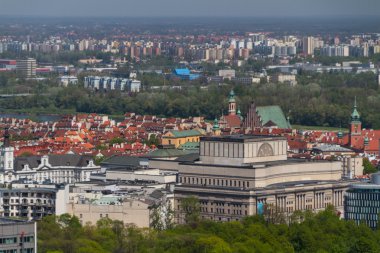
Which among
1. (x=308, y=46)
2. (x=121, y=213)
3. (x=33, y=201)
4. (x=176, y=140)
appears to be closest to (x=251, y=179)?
(x=121, y=213)

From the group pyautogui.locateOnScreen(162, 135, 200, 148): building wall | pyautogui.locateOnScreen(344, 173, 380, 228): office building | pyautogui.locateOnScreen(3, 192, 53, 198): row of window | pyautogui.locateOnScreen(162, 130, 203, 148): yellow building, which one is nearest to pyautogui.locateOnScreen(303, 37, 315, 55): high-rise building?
pyautogui.locateOnScreen(162, 130, 203, 148): yellow building

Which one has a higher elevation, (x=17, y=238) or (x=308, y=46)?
(x=17, y=238)

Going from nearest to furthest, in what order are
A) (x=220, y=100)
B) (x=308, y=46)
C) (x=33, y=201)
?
(x=33, y=201), (x=220, y=100), (x=308, y=46)

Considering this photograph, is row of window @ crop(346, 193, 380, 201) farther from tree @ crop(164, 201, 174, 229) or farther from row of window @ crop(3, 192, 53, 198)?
row of window @ crop(3, 192, 53, 198)

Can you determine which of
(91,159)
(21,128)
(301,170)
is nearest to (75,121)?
(21,128)

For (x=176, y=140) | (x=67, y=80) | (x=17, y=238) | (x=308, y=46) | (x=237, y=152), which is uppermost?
(x=17, y=238)

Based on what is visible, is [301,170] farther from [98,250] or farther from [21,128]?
[21,128]

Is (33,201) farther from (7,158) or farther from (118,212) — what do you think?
(7,158)
